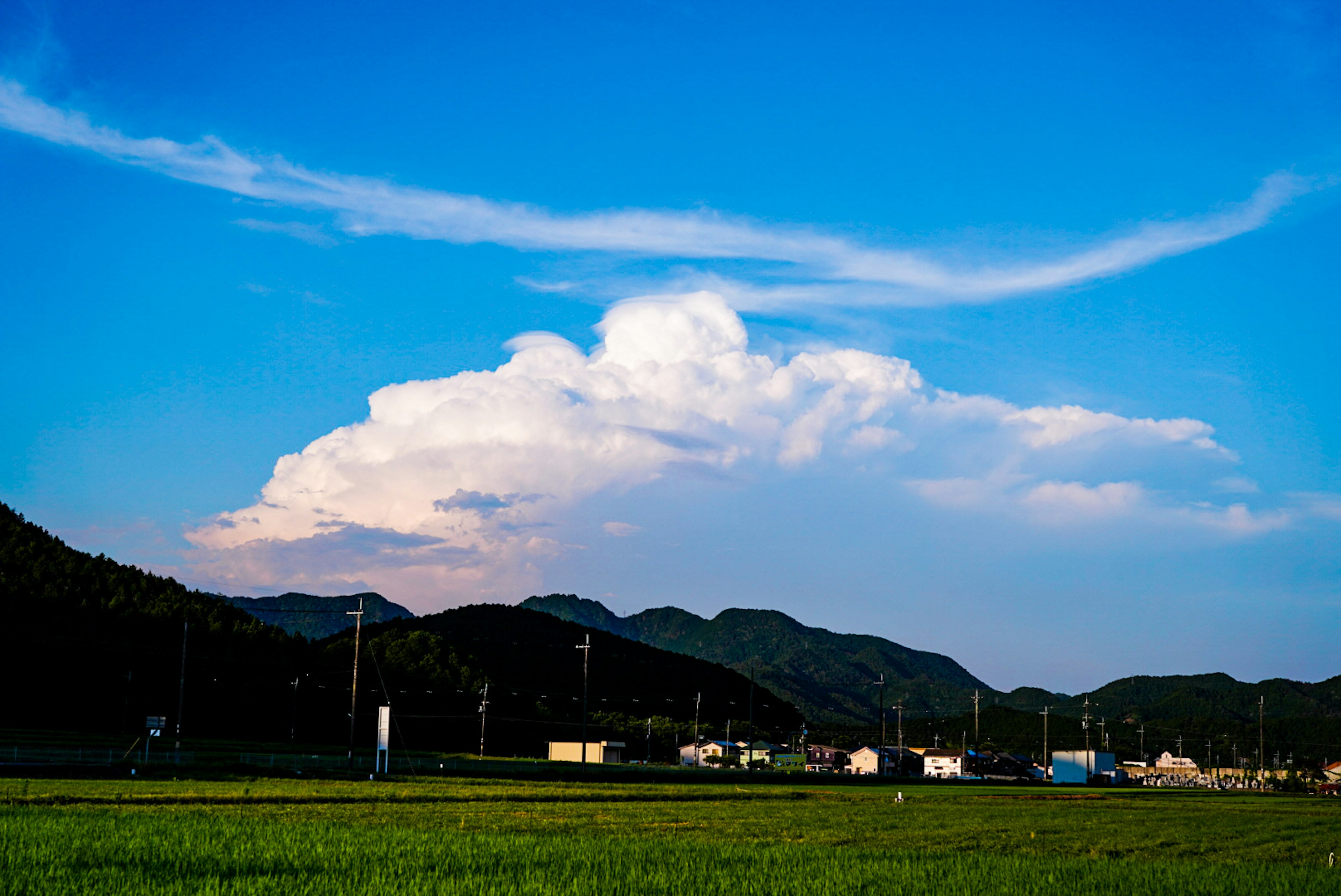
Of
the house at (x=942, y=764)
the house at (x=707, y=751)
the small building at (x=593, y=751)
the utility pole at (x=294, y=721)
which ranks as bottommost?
the house at (x=942, y=764)

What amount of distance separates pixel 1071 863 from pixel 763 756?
158 meters

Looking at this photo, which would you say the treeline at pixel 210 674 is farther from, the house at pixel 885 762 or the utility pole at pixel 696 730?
the house at pixel 885 762

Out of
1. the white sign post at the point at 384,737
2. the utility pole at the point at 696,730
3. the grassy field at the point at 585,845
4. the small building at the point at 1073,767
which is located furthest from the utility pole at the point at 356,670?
the small building at the point at 1073,767

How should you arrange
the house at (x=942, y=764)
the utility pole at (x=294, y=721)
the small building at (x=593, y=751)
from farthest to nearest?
the house at (x=942, y=764), the small building at (x=593, y=751), the utility pole at (x=294, y=721)

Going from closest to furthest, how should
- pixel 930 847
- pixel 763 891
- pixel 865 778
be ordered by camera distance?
pixel 763 891
pixel 930 847
pixel 865 778

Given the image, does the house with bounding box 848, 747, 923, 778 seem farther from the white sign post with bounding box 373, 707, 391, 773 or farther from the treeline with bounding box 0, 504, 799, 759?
the white sign post with bounding box 373, 707, 391, 773

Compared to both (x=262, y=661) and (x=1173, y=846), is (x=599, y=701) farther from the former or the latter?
(x=1173, y=846)

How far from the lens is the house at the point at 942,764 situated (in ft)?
550

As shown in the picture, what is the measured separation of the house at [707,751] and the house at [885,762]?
1782 centimetres

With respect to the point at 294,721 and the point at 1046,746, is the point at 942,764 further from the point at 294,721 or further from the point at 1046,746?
the point at 294,721

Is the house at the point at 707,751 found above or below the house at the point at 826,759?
above

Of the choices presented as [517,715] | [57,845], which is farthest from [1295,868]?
[517,715]

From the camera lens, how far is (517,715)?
482 ft

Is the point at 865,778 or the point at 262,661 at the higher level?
the point at 262,661
